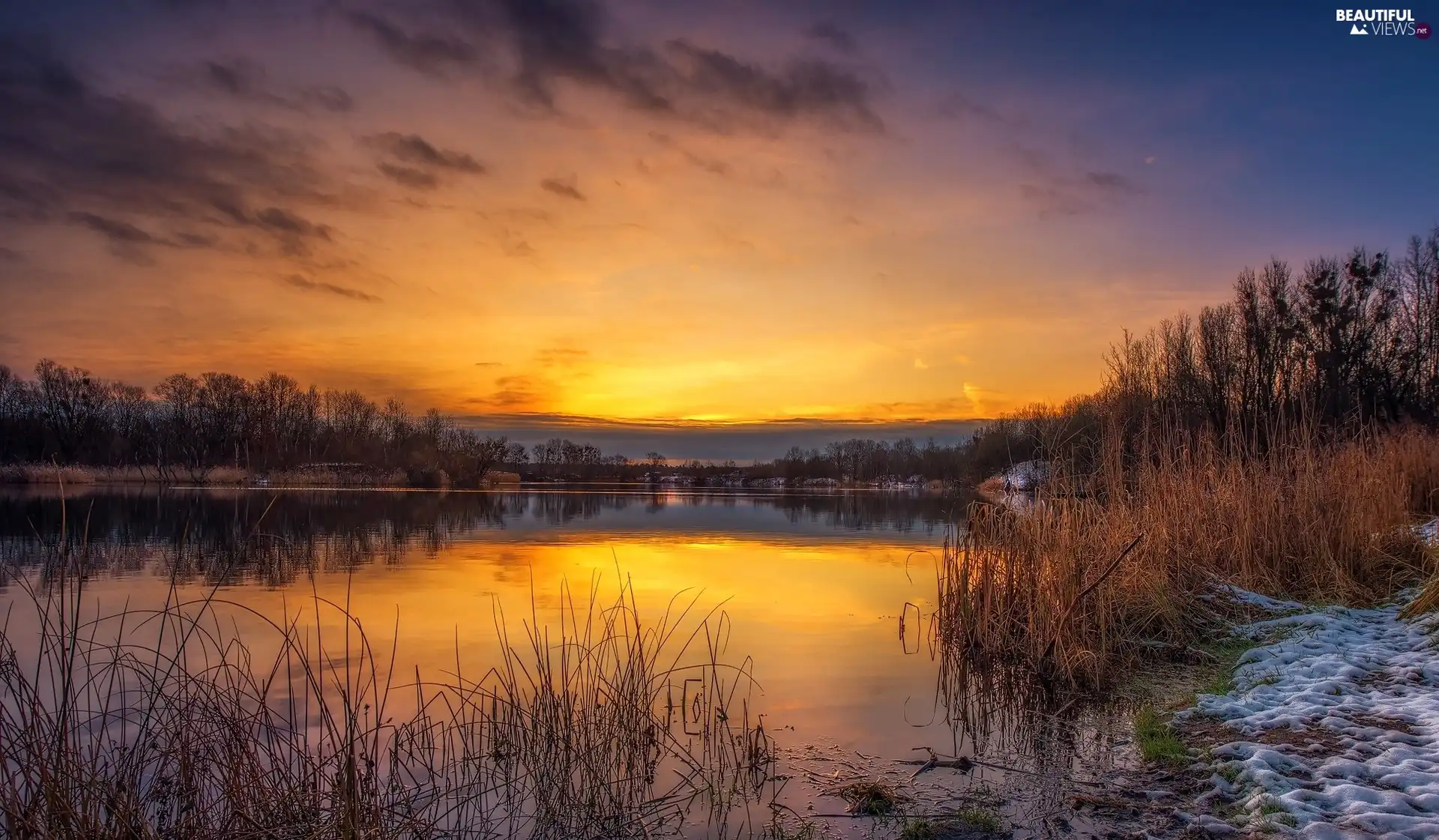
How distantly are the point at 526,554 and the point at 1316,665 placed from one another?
13.9m

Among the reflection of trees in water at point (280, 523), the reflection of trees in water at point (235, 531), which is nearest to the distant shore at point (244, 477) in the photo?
the reflection of trees in water at point (280, 523)

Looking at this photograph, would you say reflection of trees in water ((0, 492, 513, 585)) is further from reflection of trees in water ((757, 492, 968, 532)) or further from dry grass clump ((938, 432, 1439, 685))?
reflection of trees in water ((757, 492, 968, 532))

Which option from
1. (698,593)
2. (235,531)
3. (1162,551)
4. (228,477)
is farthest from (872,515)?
(228,477)

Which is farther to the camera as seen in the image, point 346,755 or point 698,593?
point 698,593

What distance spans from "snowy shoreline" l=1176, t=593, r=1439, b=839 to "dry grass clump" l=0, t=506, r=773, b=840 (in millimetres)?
2768

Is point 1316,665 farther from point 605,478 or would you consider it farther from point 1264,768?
point 605,478

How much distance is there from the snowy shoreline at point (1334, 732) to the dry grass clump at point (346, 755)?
2.77 metres

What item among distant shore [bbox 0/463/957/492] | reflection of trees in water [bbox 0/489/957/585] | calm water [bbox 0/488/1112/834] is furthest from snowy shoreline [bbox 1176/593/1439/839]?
distant shore [bbox 0/463/957/492]

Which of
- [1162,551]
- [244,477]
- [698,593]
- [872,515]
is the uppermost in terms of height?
[1162,551]

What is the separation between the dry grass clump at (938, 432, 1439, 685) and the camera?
763cm

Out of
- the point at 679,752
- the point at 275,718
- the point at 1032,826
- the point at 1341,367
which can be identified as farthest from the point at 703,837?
the point at 1341,367

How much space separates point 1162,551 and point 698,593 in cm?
645

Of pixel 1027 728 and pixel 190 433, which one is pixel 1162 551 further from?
pixel 190 433

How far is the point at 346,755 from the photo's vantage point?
4.01 m
